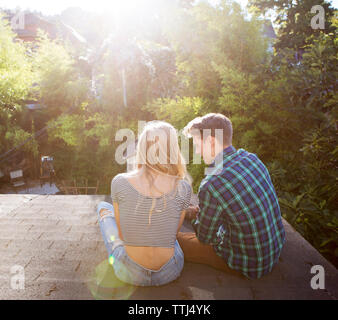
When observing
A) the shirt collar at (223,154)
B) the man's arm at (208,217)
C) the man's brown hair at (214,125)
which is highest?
the man's brown hair at (214,125)

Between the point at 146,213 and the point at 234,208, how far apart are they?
466 mm

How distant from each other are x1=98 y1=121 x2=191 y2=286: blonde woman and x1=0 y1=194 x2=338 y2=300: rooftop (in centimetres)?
11

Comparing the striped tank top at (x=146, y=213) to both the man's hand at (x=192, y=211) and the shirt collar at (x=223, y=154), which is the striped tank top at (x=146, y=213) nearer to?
the shirt collar at (x=223, y=154)

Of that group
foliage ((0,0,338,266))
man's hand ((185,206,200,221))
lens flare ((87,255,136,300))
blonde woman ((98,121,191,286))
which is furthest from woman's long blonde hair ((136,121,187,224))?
foliage ((0,0,338,266))

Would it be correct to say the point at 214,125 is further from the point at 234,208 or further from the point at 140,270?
the point at 140,270

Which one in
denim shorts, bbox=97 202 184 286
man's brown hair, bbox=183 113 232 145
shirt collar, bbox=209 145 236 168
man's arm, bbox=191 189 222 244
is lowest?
denim shorts, bbox=97 202 184 286

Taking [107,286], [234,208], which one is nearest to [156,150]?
[234,208]

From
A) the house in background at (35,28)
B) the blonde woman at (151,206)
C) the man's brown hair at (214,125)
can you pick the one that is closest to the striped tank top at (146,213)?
the blonde woman at (151,206)

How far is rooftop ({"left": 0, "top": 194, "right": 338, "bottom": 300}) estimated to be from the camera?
1.44 metres

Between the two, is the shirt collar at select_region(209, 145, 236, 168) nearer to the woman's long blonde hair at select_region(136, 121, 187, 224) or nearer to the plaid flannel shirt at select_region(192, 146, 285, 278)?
the plaid flannel shirt at select_region(192, 146, 285, 278)

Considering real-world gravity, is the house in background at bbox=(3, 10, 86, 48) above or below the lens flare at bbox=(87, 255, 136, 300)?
above

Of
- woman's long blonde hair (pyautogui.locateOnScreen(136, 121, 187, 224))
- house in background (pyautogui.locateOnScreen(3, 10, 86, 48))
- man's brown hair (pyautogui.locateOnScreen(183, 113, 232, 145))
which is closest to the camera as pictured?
woman's long blonde hair (pyautogui.locateOnScreen(136, 121, 187, 224))

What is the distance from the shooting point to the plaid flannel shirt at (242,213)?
1409 millimetres
